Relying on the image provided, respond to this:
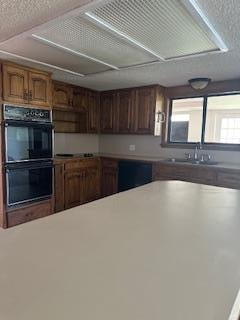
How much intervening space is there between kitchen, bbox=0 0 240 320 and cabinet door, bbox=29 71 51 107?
15 millimetres

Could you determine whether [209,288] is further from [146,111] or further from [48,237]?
[146,111]

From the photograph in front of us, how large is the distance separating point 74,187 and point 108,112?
1566mm

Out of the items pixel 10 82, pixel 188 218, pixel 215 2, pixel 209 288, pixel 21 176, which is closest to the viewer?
pixel 209 288

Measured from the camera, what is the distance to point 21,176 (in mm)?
2982

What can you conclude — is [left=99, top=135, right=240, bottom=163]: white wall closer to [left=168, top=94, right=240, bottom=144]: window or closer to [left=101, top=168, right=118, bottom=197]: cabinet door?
[left=168, top=94, right=240, bottom=144]: window

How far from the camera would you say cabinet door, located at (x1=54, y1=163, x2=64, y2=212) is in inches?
140

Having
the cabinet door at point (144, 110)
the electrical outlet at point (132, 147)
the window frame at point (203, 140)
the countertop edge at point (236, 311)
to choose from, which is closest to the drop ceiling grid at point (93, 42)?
the cabinet door at point (144, 110)

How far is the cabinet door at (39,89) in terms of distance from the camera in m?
3.02

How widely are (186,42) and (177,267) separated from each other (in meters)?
1.90

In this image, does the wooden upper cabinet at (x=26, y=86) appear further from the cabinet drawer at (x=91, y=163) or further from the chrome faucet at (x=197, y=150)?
the chrome faucet at (x=197, y=150)

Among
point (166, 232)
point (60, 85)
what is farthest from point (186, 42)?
point (60, 85)

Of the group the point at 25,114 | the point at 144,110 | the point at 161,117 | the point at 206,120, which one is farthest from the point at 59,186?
the point at 206,120

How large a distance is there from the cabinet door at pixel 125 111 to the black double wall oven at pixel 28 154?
1.45m

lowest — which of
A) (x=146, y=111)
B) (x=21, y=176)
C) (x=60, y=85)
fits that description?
Result: (x=21, y=176)
